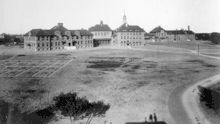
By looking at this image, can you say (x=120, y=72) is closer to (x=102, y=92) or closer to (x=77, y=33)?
(x=102, y=92)

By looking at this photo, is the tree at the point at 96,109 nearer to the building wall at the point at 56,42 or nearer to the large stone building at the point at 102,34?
the building wall at the point at 56,42

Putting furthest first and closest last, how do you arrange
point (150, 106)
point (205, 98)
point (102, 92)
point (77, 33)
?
point (77, 33)
point (102, 92)
point (205, 98)
point (150, 106)

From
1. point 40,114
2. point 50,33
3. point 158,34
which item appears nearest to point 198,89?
point 40,114

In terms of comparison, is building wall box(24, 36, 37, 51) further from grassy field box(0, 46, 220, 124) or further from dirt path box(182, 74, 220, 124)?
dirt path box(182, 74, 220, 124)

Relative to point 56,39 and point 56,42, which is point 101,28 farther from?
point 56,42

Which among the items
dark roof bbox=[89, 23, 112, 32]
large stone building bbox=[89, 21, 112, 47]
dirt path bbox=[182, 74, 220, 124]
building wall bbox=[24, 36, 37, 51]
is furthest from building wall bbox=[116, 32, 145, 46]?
dirt path bbox=[182, 74, 220, 124]

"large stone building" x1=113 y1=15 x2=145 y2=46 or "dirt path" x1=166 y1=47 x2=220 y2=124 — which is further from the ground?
"large stone building" x1=113 y1=15 x2=145 y2=46

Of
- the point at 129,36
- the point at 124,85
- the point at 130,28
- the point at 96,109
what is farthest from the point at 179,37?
the point at 96,109
